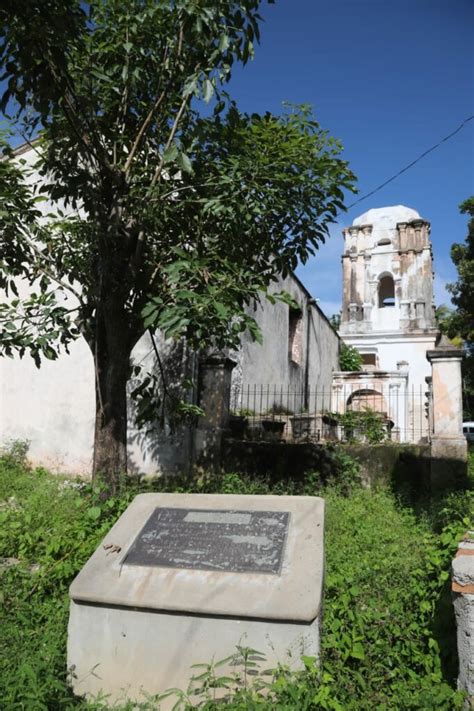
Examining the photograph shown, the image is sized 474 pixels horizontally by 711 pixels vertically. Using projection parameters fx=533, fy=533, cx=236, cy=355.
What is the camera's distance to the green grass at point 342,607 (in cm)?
274

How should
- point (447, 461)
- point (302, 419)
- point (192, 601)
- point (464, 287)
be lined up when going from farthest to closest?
point (464, 287), point (302, 419), point (447, 461), point (192, 601)

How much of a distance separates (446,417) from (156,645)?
5403mm

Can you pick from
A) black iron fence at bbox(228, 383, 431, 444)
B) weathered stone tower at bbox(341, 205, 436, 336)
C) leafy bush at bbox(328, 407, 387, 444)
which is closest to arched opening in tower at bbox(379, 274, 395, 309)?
weathered stone tower at bbox(341, 205, 436, 336)

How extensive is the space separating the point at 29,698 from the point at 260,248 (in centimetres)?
464

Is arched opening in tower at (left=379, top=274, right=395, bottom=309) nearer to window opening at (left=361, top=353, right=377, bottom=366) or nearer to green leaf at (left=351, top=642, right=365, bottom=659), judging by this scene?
window opening at (left=361, top=353, right=377, bottom=366)

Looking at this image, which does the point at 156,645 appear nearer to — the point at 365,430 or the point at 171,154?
the point at 171,154

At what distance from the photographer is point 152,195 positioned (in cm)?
532

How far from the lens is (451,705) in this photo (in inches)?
105

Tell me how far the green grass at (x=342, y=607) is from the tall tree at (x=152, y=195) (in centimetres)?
109

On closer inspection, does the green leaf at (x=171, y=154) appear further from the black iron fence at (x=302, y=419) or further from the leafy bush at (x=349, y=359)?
the leafy bush at (x=349, y=359)

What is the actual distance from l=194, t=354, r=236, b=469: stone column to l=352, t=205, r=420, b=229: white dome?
68.6ft

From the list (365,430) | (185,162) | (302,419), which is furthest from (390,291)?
(185,162)

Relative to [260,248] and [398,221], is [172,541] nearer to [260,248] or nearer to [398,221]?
[260,248]

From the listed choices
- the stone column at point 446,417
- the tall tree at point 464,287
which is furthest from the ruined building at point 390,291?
the stone column at point 446,417
